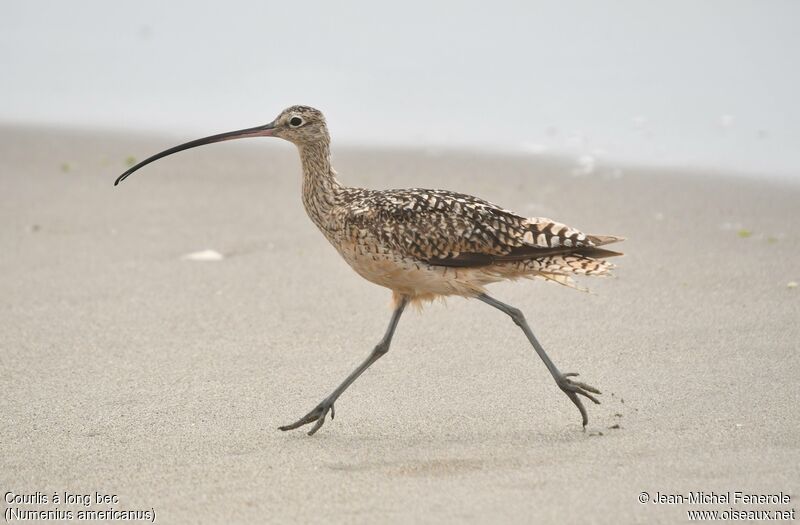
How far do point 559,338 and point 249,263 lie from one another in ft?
9.06

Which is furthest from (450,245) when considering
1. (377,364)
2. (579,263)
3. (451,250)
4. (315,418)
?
(377,364)

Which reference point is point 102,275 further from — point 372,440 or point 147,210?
point 372,440

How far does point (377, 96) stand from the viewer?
13875mm

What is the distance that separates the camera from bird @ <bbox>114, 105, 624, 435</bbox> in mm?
5113

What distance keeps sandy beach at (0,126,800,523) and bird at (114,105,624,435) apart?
366 millimetres

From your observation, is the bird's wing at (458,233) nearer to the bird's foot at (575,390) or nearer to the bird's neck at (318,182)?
the bird's neck at (318,182)

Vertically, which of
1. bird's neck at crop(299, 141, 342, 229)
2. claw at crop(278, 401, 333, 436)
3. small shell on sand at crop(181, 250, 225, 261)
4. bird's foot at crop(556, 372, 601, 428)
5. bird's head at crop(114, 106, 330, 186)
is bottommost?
claw at crop(278, 401, 333, 436)

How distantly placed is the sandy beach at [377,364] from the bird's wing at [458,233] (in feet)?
2.67

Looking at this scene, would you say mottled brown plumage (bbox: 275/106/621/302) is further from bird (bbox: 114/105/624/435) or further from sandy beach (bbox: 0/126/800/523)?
sandy beach (bbox: 0/126/800/523)

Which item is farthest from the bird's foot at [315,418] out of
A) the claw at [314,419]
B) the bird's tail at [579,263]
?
the bird's tail at [579,263]

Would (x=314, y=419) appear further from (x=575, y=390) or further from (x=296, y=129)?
(x=296, y=129)

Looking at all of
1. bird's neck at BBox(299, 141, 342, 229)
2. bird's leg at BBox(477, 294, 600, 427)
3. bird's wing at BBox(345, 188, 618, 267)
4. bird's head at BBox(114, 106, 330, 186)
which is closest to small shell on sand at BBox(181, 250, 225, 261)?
bird's head at BBox(114, 106, 330, 186)

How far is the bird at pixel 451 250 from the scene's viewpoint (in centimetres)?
511

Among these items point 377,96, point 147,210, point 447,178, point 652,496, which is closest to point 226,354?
point 652,496
